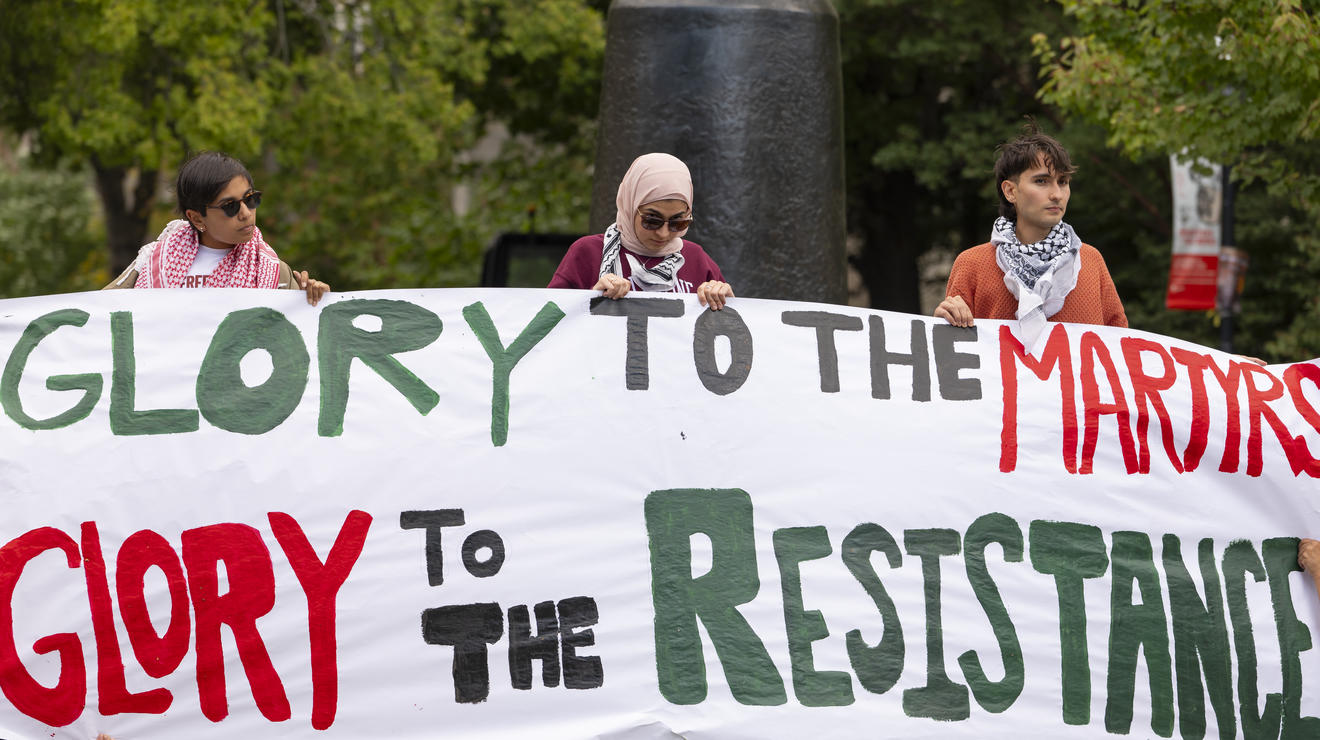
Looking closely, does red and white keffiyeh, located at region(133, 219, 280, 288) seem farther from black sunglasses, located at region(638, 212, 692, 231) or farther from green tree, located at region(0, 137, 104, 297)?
green tree, located at region(0, 137, 104, 297)

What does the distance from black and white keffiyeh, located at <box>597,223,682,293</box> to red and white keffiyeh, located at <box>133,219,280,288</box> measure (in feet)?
2.99

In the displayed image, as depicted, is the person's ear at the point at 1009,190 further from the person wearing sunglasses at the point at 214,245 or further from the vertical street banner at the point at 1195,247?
the vertical street banner at the point at 1195,247

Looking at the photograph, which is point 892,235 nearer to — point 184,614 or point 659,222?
point 659,222

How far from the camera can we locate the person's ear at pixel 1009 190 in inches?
174

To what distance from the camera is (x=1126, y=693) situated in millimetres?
4156

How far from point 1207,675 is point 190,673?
8.58 ft

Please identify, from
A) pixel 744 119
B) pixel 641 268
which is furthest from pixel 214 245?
pixel 744 119

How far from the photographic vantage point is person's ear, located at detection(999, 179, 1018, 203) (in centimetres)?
443

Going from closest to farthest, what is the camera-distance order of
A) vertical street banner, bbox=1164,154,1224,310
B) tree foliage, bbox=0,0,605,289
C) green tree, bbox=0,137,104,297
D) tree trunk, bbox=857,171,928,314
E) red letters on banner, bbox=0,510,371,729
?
1. red letters on banner, bbox=0,510,371,729
2. vertical street banner, bbox=1164,154,1224,310
3. tree foliage, bbox=0,0,605,289
4. tree trunk, bbox=857,171,928,314
5. green tree, bbox=0,137,104,297

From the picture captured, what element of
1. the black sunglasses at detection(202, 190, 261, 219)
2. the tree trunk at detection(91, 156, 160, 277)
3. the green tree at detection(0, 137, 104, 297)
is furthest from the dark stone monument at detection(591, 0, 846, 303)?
the green tree at detection(0, 137, 104, 297)

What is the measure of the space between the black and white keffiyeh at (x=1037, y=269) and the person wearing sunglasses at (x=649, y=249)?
2.57ft

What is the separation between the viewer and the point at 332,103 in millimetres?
15711

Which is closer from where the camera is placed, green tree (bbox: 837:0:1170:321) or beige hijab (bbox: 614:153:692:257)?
beige hijab (bbox: 614:153:692:257)

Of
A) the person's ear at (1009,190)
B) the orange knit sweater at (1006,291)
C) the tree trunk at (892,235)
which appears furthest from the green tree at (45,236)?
the person's ear at (1009,190)
